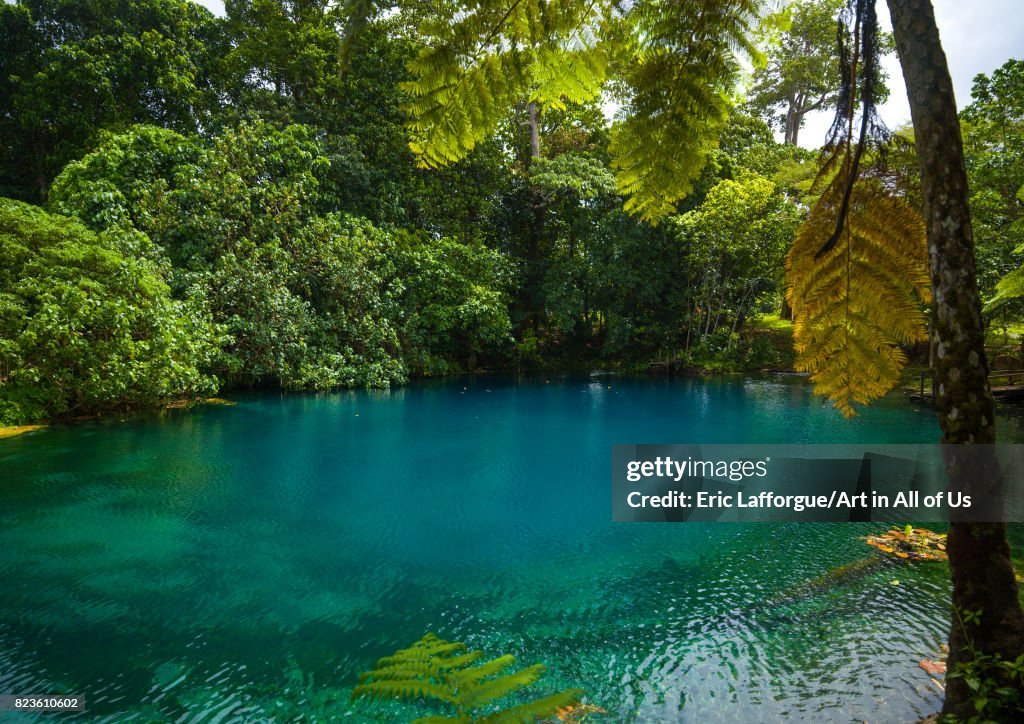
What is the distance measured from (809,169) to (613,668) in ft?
11.0

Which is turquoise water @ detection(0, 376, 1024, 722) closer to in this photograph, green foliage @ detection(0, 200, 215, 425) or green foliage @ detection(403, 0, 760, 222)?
green foliage @ detection(0, 200, 215, 425)

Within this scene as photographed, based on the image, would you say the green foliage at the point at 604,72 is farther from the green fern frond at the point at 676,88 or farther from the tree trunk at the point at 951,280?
the tree trunk at the point at 951,280

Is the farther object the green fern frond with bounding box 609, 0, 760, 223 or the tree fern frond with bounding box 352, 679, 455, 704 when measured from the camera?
the green fern frond with bounding box 609, 0, 760, 223

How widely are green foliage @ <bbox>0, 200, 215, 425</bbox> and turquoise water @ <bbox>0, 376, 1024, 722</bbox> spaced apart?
4.56ft

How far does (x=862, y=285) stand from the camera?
1873 mm

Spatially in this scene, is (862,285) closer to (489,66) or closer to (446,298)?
(489,66)

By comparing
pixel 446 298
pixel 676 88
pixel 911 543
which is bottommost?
pixel 911 543

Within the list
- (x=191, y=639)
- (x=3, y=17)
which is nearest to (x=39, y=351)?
(x=191, y=639)

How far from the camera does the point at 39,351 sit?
33.1 feet

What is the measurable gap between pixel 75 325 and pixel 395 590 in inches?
363

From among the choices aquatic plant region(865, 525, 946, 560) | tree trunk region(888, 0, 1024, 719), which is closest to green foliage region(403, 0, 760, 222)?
tree trunk region(888, 0, 1024, 719)

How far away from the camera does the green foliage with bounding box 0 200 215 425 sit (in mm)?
9977

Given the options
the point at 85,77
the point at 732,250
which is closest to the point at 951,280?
the point at 732,250

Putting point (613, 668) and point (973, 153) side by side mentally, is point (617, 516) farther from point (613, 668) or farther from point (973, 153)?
point (973, 153)
